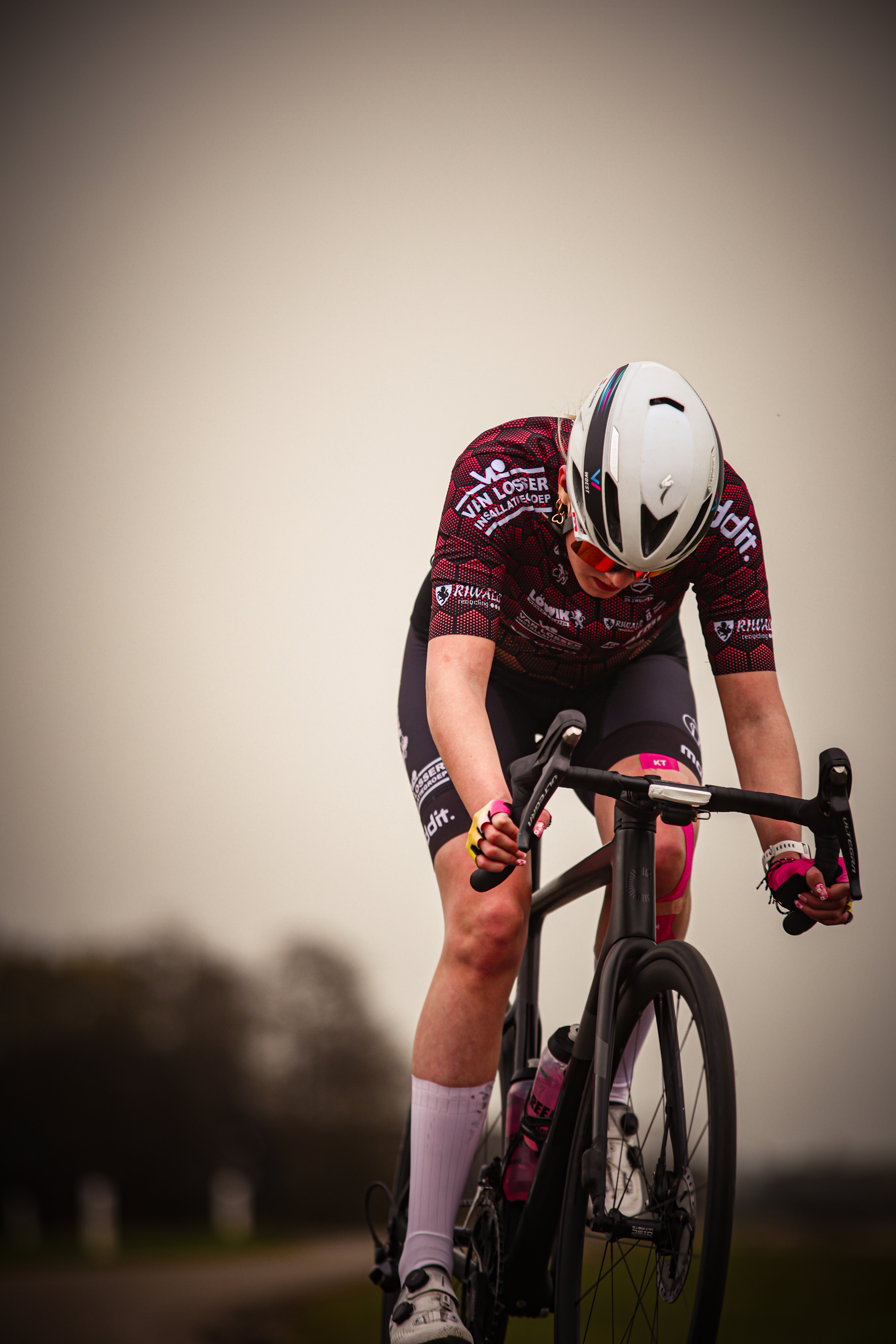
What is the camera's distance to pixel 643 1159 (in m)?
1.55

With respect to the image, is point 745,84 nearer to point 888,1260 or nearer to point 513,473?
point 513,473

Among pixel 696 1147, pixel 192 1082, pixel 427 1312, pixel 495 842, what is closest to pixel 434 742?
pixel 495 842

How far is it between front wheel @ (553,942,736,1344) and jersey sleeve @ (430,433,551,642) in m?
0.59

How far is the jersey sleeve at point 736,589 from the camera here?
68.5 inches

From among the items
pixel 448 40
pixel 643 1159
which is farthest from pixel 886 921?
pixel 448 40

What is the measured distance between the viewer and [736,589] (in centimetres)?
176

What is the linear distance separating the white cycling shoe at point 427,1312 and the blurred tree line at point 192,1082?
13.3 ft

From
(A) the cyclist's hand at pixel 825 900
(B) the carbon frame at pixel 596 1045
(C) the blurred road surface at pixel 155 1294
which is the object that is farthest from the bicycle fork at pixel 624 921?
(C) the blurred road surface at pixel 155 1294

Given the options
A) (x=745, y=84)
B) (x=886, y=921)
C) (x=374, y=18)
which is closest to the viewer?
(x=886, y=921)

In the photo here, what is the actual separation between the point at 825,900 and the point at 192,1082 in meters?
5.30

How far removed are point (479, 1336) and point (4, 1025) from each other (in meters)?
4.85

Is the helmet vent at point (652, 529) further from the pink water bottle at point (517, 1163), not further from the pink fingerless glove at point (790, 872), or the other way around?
the pink water bottle at point (517, 1163)

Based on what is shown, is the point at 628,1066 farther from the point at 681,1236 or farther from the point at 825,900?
the point at 825,900

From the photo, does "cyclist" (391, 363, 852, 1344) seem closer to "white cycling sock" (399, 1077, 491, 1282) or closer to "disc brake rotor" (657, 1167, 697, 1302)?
"white cycling sock" (399, 1077, 491, 1282)
